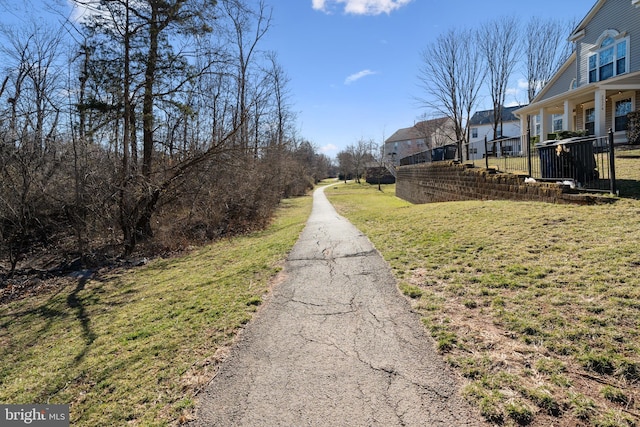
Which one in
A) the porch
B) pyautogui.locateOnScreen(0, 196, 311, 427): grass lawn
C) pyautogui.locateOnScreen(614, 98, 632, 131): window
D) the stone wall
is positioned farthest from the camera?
pyautogui.locateOnScreen(614, 98, 632, 131): window

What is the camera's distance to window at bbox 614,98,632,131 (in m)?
15.5

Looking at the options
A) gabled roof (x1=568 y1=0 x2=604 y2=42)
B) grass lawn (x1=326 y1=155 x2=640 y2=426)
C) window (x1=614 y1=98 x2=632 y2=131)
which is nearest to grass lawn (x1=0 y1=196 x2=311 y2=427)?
grass lawn (x1=326 y1=155 x2=640 y2=426)

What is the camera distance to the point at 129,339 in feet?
14.4

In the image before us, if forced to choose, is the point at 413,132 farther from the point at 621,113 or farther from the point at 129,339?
the point at 129,339

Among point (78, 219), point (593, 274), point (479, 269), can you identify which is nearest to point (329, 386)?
point (479, 269)

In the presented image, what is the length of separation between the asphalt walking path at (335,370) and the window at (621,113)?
17.9 meters

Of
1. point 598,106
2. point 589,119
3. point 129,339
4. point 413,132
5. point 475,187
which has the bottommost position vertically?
Answer: point 129,339

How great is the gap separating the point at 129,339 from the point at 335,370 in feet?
9.82

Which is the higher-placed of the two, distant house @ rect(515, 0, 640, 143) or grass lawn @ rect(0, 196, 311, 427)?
distant house @ rect(515, 0, 640, 143)

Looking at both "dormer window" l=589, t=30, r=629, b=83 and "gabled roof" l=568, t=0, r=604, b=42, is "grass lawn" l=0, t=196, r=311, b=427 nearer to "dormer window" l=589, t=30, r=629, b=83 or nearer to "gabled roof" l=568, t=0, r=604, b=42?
"dormer window" l=589, t=30, r=629, b=83

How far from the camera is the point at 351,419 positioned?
2402 millimetres

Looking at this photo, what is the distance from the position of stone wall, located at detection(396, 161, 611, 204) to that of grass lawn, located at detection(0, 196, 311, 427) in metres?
6.68

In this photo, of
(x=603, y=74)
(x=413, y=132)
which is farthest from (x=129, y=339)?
(x=413, y=132)

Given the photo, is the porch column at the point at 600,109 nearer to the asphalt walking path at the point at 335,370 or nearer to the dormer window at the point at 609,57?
the dormer window at the point at 609,57
